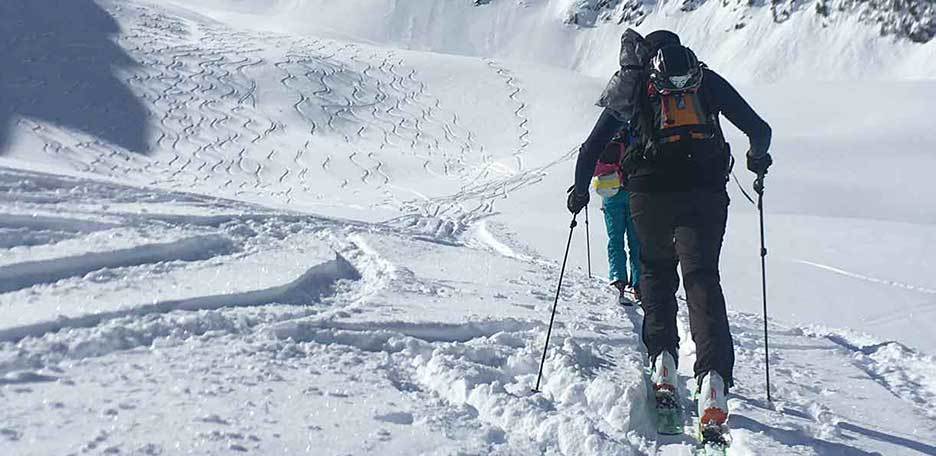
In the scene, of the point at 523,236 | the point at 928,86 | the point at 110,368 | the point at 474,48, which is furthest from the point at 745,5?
the point at 110,368

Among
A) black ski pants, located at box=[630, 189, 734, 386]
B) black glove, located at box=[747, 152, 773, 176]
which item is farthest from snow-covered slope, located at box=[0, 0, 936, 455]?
black glove, located at box=[747, 152, 773, 176]

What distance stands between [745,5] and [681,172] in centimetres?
4875

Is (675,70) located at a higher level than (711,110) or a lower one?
higher

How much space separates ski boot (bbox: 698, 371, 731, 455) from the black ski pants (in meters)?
0.06

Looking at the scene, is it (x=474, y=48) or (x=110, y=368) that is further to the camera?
(x=474, y=48)

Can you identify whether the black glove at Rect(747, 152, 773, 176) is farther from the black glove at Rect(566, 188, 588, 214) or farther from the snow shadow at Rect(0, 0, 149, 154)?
the snow shadow at Rect(0, 0, 149, 154)

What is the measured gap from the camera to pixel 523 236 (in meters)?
11.5

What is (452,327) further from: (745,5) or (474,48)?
(474,48)

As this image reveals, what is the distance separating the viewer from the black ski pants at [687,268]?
3.42 metres

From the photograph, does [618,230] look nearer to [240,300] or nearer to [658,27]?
[240,300]

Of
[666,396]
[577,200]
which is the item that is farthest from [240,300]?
[666,396]

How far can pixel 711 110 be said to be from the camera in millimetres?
3682

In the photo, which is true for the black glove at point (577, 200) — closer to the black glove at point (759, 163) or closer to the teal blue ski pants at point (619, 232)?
the black glove at point (759, 163)

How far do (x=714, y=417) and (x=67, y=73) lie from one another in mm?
27641
